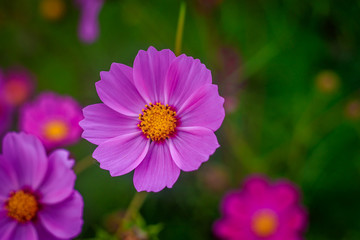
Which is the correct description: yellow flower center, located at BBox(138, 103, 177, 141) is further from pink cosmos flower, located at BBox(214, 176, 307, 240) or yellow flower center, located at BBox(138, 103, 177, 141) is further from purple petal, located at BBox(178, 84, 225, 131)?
pink cosmos flower, located at BBox(214, 176, 307, 240)

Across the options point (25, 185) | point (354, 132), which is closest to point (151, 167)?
point (25, 185)

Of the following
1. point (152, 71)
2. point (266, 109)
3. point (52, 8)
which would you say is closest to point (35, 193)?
point (152, 71)

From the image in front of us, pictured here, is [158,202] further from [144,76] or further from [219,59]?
[144,76]

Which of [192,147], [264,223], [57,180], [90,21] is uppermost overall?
[90,21]

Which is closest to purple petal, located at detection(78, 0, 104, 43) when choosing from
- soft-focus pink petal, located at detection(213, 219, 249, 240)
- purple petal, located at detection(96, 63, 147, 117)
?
purple petal, located at detection(96, 63, 147, 117)

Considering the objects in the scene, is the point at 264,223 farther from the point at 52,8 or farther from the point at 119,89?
the point at 52,8

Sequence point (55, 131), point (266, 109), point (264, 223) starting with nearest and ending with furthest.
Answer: point (55, 131), point (264, 223), point (266, 109)

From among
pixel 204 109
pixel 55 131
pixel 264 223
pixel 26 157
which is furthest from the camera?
pixel 264 223

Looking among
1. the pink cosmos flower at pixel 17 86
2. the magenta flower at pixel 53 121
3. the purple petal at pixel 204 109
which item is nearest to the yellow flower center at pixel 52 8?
the pink cosmos flower at pixel 17 86
